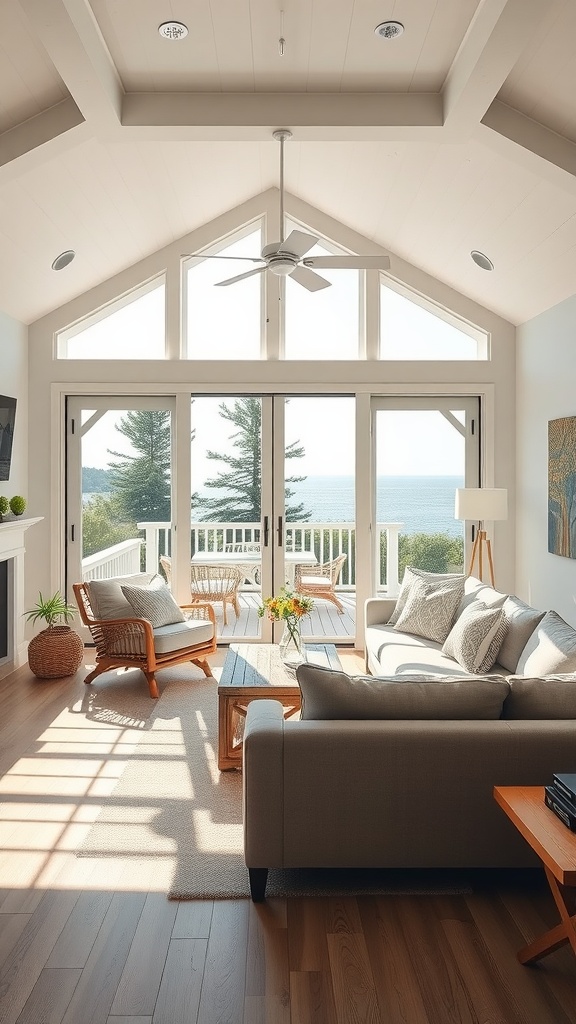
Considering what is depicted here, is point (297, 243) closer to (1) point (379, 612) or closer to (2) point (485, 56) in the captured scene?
(2) point (485, 56)

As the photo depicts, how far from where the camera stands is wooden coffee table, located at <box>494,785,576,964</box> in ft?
6.61

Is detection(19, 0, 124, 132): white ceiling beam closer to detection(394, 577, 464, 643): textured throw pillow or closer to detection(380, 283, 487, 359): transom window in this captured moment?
detection(380, 283, 487, 359): transom window

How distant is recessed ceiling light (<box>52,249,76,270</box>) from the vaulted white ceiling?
56 millimetres

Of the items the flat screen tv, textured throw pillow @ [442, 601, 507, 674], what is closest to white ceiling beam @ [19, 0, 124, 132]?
the flat screen tv

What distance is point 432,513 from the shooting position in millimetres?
6793

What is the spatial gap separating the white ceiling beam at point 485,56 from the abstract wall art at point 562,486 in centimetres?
218

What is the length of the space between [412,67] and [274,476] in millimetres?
3507

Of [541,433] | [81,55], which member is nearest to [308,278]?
[81,55]

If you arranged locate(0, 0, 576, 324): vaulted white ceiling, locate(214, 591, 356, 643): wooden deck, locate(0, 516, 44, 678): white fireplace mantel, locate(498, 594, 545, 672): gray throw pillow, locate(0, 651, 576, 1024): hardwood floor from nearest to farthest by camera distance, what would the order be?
locate(0, 651, 576, 1024): hardwood floor → locate(0, 0, 576, 324): vaulted white ceiling → locate(498, 594, 545, 672): gray throw pillow → locate(0, 516, 44, 678): white fireplace mantel → locate(214, 591, 356, 643): wooden deck

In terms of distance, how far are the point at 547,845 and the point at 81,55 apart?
380 centimetres

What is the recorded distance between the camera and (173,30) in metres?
3.66

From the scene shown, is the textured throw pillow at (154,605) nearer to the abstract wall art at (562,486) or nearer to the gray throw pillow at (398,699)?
the abstract wall art at (562,486)

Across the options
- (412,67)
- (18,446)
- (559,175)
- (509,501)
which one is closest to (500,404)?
(509,501)

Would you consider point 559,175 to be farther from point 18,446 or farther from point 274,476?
point 18,446
